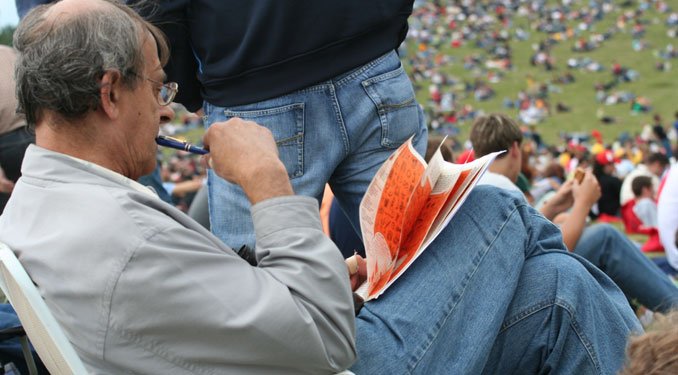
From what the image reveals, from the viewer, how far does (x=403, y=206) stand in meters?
2.21

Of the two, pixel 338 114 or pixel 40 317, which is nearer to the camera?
pixel 40 317

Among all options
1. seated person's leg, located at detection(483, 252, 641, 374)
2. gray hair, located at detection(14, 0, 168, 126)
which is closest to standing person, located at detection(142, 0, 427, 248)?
gray hair, located at detection(14, 0, 168, 126)

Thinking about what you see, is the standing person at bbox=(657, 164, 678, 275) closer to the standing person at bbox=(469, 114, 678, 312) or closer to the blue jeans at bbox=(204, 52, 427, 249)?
the standing person at bbox=(469, 114, 678, 312)

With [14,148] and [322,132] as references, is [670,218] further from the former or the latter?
[14,148]

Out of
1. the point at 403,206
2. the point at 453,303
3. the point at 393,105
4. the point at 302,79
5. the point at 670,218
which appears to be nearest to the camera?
the point at 453,303

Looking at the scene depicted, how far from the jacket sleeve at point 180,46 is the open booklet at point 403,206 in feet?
3.01

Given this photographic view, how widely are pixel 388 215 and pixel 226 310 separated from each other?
0.61 metres

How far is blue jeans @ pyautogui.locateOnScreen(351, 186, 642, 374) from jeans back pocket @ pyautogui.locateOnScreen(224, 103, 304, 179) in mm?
720

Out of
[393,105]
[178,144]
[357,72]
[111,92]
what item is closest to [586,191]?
[393,105]

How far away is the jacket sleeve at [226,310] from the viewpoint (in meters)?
1.74

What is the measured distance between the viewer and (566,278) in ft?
6.97

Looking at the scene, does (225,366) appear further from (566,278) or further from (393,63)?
(393,63)

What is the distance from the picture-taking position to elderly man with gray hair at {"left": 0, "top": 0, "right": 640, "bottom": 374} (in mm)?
1762

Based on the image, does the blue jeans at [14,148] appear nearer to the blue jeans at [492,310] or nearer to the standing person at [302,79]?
the standing person at [302,79]
